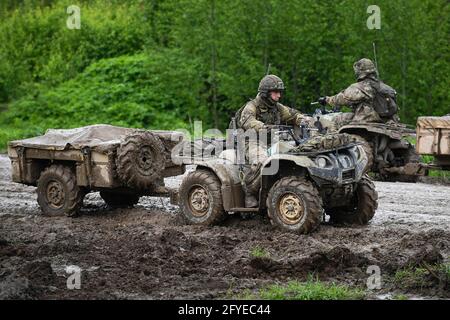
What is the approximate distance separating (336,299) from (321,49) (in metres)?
17.0

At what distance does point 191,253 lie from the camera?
11711 millimetres

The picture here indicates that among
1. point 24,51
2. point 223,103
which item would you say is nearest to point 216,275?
point 223,103

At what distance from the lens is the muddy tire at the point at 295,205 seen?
12.6 meters

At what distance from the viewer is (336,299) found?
941 centimetres

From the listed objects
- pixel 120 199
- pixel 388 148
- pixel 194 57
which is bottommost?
pixel 120 199

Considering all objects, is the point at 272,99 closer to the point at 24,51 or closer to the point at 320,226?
the point at 320,226

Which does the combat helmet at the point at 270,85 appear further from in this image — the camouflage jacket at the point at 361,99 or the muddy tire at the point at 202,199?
the camouflage jacket at the point at 361,99

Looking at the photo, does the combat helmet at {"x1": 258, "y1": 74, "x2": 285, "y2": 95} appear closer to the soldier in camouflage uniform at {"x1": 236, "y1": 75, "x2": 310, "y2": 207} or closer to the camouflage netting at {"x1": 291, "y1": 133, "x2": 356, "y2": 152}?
the soldier in camouflage uniform at {"x1": 236, "y1": 75, "x2": 310, "y2": 207}

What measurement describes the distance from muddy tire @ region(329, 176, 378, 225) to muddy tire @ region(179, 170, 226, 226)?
1585 mm

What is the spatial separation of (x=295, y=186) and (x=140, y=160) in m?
2.63

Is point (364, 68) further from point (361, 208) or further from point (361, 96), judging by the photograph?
point (361, 208)

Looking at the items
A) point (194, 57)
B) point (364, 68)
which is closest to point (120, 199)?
point (364, 68)

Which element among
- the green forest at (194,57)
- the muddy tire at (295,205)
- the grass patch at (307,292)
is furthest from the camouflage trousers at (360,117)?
the grass patch at (307,292)

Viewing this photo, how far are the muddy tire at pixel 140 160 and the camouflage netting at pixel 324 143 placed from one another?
2.30 m
